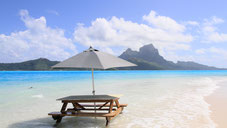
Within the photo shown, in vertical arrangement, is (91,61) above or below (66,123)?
above

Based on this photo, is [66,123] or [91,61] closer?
[91,61]

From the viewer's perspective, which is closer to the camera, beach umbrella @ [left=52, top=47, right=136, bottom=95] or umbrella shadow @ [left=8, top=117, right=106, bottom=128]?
beach umbrella @ [left=52, top=47, right=136, bottom=95]

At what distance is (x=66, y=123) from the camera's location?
20.2ft

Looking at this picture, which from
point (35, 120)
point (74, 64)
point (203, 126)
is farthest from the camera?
point (35, 120)

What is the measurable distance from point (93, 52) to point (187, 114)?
4.02 metres

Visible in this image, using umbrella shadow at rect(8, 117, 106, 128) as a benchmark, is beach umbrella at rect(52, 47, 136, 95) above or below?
above

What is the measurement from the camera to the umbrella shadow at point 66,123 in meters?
5.85

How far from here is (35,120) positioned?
260 inches

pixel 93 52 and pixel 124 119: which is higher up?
pixel 93 52

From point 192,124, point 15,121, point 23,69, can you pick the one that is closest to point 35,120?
point 15,121

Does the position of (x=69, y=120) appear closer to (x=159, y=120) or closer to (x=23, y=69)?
(x=159, y=120)

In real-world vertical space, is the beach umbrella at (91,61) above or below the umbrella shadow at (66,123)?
above

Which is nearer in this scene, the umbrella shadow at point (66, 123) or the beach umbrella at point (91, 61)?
the beach umbrella at point (91, 61)

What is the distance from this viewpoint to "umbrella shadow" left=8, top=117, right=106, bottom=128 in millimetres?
5851
